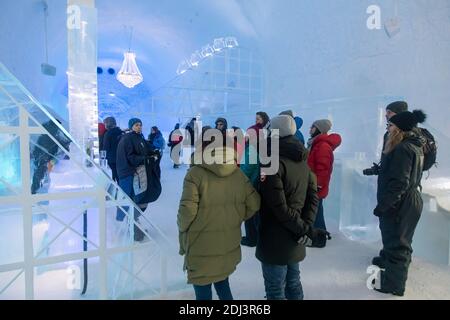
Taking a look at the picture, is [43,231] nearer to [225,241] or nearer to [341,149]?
[225,241]

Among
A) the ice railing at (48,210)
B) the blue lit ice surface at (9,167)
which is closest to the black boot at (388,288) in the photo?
the ice railing at (48,210)

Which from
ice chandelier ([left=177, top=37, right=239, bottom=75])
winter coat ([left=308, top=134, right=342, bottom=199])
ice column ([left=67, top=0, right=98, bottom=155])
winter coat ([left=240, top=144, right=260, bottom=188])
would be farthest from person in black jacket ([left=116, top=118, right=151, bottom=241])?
ice chandelier ([left=177, top=37, right=239, bottom=75])

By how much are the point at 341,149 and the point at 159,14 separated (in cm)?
690

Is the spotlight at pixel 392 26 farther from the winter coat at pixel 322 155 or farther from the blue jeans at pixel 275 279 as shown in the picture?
the blue jeans at pixel 275 279

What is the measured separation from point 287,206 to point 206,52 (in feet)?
29.0

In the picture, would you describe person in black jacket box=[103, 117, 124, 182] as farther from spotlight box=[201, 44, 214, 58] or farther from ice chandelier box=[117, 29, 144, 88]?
spotlight box=[201, 44, 214, 58]

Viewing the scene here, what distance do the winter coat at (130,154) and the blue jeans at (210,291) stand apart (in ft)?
6.07

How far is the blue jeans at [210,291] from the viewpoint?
1.79m

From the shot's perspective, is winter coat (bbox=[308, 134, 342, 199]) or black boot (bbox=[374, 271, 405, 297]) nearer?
black boot (bbox=[374, 271, 405, 297])

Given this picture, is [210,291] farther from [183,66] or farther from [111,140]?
[183,66]

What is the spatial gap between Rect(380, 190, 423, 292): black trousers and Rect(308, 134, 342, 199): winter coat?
2.91 feet

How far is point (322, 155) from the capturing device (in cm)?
321

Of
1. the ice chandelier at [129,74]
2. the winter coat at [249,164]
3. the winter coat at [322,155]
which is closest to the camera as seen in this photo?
the winter coat at [249,164]

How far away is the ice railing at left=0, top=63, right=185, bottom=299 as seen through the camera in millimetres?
1789
